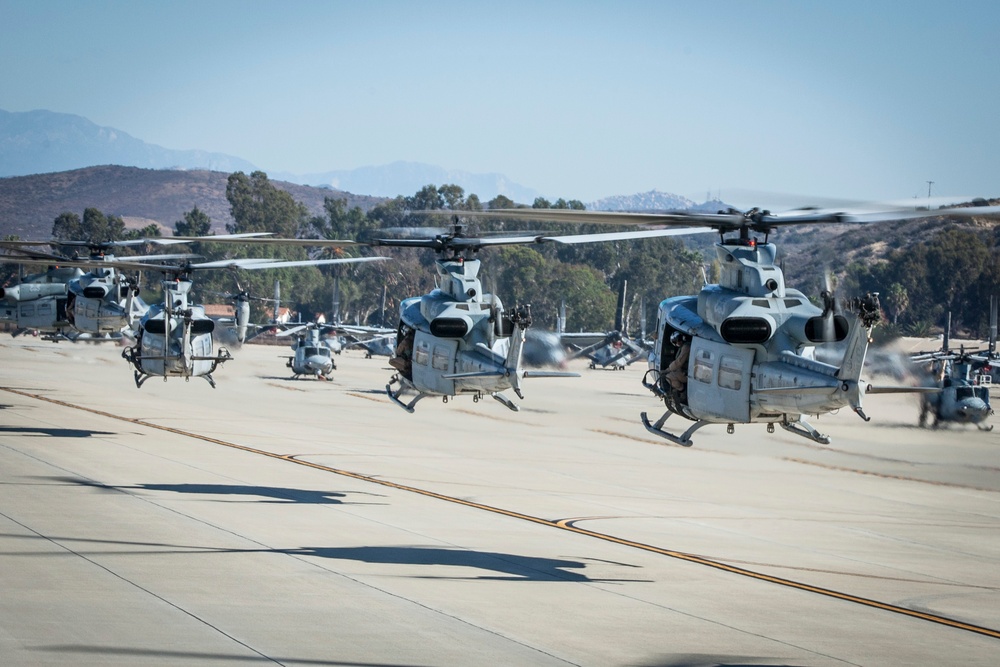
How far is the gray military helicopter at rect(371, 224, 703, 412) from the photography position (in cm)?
2566

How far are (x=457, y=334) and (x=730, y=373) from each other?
25.6 ft

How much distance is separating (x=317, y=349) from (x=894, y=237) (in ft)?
335

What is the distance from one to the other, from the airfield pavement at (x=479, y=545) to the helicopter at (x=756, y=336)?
9.90 ft

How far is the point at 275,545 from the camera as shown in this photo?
2056 centimetres

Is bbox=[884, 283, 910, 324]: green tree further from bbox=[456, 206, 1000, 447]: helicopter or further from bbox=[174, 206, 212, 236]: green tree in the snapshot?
bbox=[174, 206, 212, 236]: green tree

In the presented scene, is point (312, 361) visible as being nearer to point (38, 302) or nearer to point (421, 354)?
point (38, 302)

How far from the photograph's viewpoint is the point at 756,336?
20.0 meters

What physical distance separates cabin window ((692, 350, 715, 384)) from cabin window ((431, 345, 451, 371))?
7.18 m

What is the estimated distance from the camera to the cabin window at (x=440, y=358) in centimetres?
2667

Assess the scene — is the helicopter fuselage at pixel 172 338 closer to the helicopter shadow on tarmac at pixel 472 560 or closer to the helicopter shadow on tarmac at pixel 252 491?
the helicopter shadow on tarmac at pixel 252 491

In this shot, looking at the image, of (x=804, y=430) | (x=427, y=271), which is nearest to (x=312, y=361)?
(x=804, y=430)

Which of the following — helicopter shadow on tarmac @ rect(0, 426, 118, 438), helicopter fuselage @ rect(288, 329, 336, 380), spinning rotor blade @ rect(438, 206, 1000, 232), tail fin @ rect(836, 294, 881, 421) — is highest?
spinning rotor blade @ rect(438, 206, 1000, 232)

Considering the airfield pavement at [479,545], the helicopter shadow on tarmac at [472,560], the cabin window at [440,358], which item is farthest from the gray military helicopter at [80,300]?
the helicopter shadow on tarmac at [472,560]

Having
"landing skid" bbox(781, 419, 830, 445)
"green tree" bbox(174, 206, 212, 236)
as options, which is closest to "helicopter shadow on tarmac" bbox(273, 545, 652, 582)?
"landing skid" bbox(781, 419, 830, 445)
